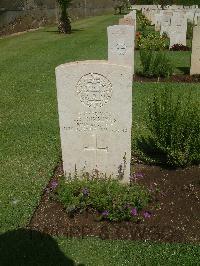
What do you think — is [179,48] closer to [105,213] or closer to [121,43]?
[121,43]

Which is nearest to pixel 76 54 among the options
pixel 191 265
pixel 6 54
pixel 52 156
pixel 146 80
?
Answer: pixel 6 54

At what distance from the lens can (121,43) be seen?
10.1 m

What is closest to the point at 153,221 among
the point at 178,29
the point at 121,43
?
the point at 121,43

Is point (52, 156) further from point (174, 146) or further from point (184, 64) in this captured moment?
point (184, 64)

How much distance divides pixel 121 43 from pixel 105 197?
6.56 m

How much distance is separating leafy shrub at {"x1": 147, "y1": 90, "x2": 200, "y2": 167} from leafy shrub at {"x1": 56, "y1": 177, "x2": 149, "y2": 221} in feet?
2.62

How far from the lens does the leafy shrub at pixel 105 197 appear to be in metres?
4.24

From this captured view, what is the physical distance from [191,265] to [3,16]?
24.9 m

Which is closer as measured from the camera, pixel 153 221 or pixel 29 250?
pixel 29 250

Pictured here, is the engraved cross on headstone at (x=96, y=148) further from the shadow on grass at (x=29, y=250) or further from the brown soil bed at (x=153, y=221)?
the shadow on grass at (x=29, y=250)

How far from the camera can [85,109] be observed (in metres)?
4.30

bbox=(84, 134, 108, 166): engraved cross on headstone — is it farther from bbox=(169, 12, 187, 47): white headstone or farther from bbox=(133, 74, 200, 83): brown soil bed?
bbox=(169, 12, 187, 47): white headstone

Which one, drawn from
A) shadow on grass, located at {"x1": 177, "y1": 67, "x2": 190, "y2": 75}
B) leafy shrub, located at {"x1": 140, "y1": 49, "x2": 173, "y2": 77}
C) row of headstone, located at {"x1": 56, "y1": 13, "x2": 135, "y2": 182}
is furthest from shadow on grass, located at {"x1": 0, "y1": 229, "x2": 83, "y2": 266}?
shadow on grass, located at {"x1": 177, "y1": 67, "x2": 190, "y2": 75}

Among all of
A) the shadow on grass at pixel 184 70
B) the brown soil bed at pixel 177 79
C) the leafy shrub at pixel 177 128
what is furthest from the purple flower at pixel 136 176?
the shadow on grass at pixel 184 70
